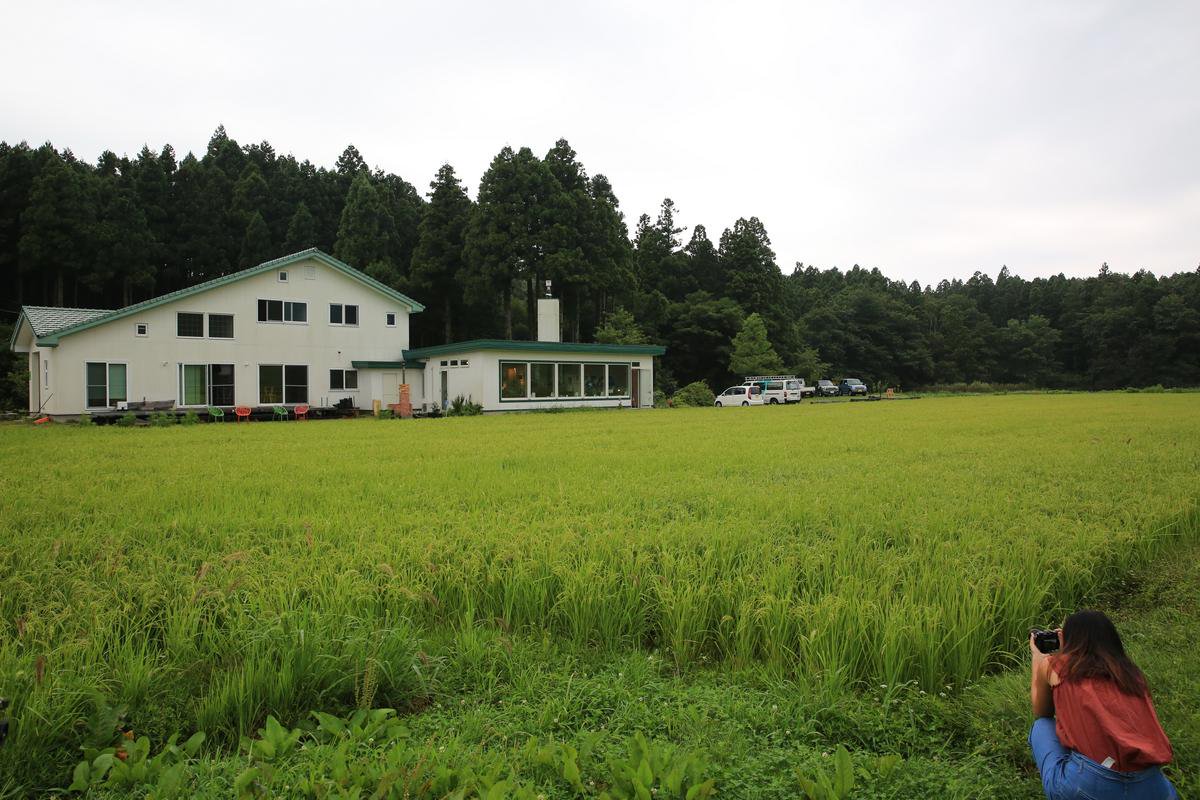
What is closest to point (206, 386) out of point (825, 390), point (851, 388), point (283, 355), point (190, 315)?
point (190, 315)

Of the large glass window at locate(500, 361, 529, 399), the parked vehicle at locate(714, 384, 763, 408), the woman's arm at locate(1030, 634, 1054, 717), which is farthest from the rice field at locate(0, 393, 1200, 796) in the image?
the parked vehicle at locate(714, 384, 763, 408)

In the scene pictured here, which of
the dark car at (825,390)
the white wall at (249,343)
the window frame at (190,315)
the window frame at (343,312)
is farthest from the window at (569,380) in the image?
the dark car at (825,390)

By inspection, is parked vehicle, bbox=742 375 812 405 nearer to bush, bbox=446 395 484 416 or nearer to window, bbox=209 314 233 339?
bush, bbox=446 395 484 416

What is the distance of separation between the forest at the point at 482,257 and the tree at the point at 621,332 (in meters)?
0.14

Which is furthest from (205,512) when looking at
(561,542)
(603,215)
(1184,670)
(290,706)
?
(603,215)

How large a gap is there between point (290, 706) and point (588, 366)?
28099 mm

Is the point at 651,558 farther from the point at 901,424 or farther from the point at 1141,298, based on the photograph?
the point at 1141,298

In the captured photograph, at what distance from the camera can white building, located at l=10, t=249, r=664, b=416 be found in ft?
74.7

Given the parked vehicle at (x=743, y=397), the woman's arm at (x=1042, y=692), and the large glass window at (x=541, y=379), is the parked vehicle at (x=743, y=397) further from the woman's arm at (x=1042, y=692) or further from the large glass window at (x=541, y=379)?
the woman's arm at (x=1042, y=692)

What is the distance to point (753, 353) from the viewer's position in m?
47.8

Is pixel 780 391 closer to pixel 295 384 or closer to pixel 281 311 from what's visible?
pixel 295 384

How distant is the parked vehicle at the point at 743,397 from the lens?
1484 inches

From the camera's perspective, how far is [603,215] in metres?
42.7

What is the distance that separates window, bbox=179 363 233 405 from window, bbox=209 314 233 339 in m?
1.06
